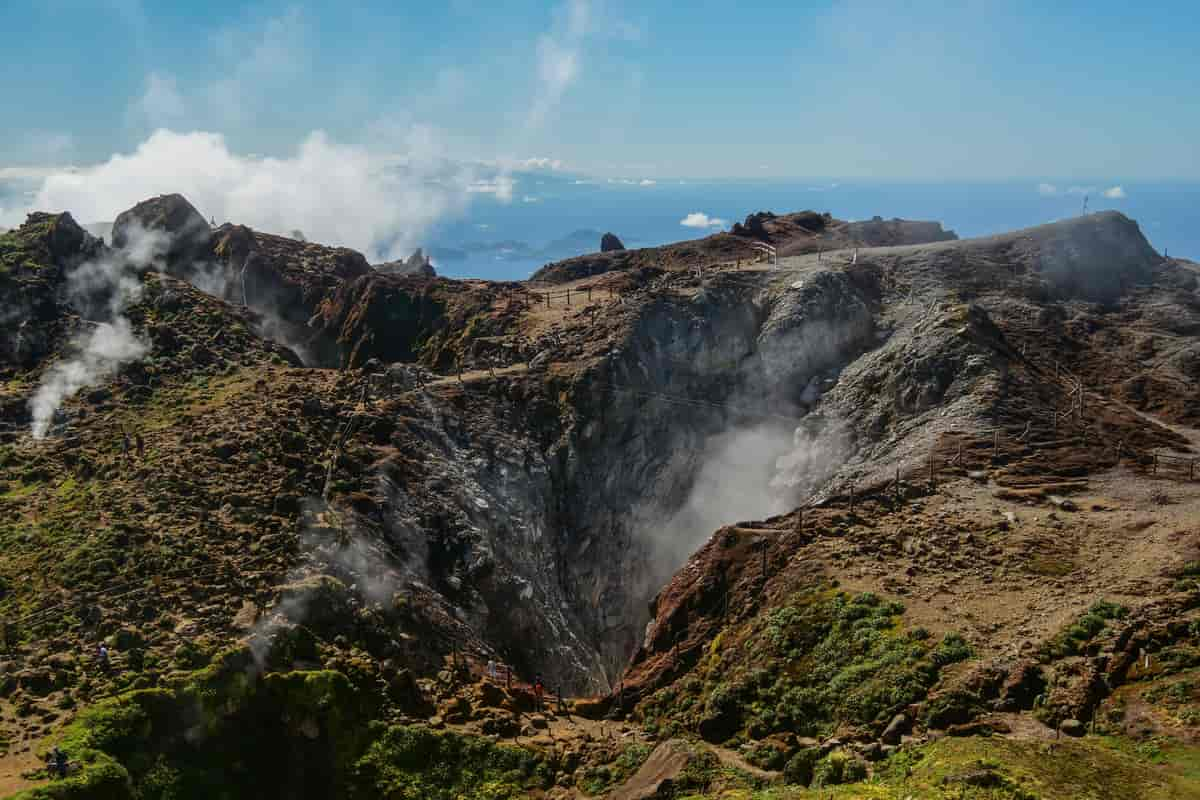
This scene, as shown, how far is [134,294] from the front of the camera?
63.8m

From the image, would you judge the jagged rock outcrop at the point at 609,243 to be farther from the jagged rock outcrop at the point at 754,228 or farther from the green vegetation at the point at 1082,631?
the green vegetation at the point at 1082,631

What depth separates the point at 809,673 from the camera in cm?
3316

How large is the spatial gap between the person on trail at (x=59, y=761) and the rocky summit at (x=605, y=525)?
1.18ft

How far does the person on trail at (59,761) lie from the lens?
25.4 meters

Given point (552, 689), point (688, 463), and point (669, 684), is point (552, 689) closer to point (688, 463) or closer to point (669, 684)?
point (669, 684)

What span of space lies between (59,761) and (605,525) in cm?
3683

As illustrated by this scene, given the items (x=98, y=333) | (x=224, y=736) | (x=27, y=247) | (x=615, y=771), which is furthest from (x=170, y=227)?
(x=615, y=771)

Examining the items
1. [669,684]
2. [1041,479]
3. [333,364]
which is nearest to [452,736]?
[669,684]

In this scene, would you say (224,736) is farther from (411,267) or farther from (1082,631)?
(411,267)

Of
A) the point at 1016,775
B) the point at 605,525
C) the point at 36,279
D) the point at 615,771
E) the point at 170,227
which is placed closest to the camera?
the point at 1016,775

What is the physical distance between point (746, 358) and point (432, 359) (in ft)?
89.9

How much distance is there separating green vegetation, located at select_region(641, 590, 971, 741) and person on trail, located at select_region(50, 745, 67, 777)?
20.5m

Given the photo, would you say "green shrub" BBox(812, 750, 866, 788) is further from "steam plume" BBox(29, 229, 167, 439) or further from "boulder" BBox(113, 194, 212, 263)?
"boulder" BBox(113, 194, 212, 263)

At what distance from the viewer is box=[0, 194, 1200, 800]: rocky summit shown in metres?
28.2
